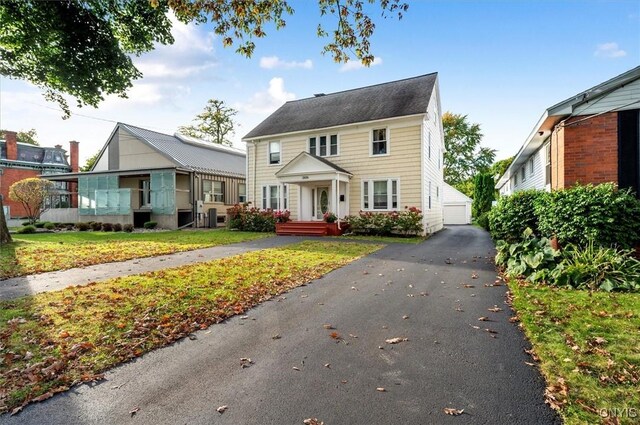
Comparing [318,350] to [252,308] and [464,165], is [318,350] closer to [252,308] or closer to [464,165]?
[252,308]

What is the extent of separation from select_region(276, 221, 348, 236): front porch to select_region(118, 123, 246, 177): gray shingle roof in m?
8.73

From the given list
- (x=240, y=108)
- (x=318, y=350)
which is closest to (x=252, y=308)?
(x=318, y=350)

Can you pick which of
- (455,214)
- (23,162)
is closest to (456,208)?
(455,214)

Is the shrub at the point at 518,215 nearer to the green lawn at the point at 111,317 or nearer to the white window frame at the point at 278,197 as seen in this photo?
the green lawn at the point at 111,317

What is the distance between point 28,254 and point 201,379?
1052 cm

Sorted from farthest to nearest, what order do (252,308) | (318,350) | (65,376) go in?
(252,308)
(318,350)
(65,376)

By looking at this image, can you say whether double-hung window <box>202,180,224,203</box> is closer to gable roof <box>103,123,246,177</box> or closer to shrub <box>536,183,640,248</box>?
gable roof <box>103,123,246,177</box>

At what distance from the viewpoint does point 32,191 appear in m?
22.3

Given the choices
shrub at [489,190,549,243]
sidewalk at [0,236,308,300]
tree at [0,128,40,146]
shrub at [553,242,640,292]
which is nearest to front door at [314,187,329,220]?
sidewalk at [0,236,308,300]

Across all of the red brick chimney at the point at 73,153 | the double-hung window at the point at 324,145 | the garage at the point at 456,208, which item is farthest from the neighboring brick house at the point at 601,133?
the red brick chimney at the point at 73,153

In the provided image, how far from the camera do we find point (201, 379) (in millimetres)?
3141

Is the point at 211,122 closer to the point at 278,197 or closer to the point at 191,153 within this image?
the point at 191,153

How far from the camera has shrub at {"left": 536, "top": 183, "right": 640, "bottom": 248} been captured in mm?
7305

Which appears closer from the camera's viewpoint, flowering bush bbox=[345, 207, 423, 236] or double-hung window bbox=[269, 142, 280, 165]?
flowering bush bbox=[345, 207, 423, 236]
